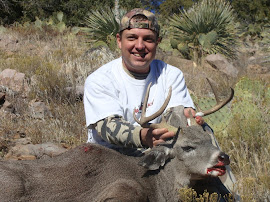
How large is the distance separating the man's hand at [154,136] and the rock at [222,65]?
7.46 meters

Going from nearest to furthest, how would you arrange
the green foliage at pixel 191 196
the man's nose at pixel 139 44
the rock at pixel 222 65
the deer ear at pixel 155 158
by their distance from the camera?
the green foliage at pixel 191 196 → the deer ear at pixel 155 158 → the man's nose at pixel 139 44 → the rock at pixel 222 65

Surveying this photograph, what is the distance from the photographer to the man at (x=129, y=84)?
358cm

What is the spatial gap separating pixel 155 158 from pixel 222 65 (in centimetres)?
818

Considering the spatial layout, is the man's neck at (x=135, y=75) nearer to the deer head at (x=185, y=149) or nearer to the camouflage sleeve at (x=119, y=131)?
the camouflage sleeve at (x=119, y=131)

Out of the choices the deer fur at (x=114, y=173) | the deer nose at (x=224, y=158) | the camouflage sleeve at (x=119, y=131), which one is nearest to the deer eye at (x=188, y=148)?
the deer fur at (x=114, y=173)

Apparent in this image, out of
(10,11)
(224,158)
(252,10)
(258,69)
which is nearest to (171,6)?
(252,10)

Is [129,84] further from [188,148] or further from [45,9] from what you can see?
[45,9]

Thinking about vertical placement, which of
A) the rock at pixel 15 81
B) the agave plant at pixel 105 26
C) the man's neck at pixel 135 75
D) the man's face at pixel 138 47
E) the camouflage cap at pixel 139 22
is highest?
the agave plant at pixel 105 26

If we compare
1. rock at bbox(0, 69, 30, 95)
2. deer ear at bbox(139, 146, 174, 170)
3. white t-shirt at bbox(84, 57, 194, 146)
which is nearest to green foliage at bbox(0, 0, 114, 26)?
rock at bbox(0, 69, 30, 95)

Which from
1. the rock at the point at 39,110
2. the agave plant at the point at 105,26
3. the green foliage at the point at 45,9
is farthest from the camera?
the green foliage at the point at 45,9

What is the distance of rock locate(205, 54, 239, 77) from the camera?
34.3ft

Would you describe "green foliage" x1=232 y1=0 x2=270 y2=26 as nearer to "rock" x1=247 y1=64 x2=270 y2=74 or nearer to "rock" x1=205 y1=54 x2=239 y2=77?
"rock" x1=247 y1=64 x2=270 y2=74

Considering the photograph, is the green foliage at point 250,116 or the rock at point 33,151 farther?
the green foliage at point 250,116

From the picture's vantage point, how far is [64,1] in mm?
24625
